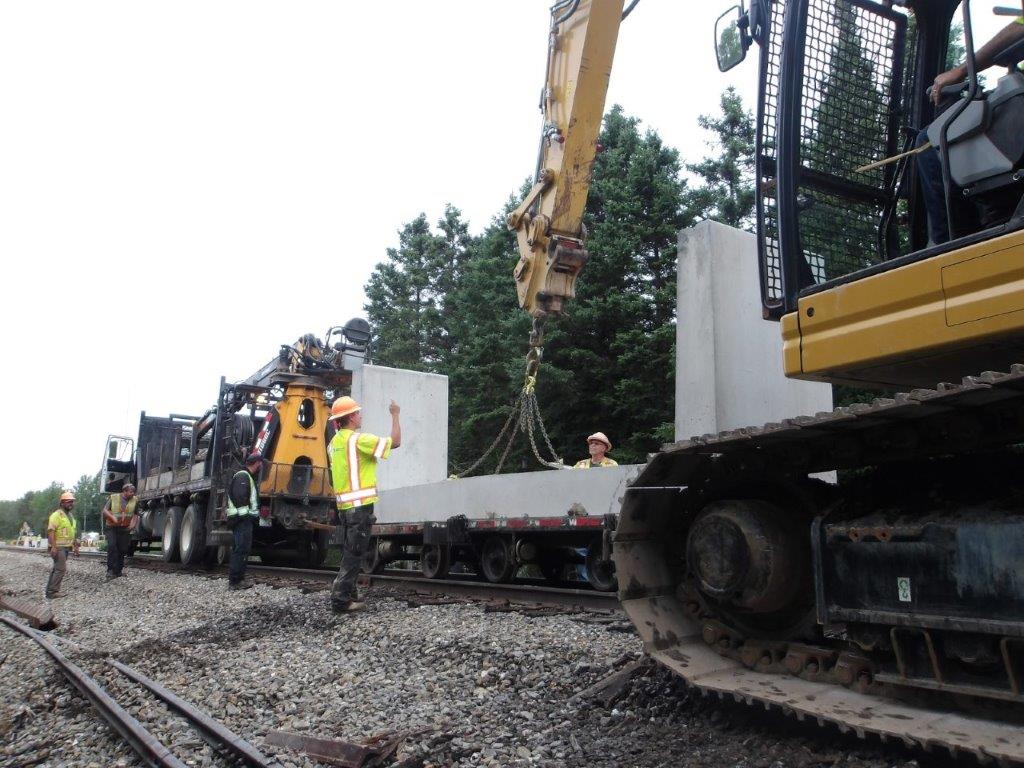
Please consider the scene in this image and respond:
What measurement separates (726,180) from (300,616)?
19.3 metres

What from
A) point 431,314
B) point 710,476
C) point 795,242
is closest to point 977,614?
point 710,476

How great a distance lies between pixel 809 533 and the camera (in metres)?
3.60

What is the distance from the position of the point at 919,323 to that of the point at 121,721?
4.54m

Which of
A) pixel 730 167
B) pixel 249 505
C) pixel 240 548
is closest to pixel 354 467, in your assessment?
pixel 240 548

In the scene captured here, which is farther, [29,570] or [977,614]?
[29,570]

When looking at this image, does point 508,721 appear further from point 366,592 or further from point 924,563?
point 366,592

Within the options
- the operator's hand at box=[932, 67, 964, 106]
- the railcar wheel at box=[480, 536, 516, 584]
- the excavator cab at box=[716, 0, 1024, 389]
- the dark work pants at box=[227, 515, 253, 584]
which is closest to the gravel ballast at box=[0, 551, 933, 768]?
the railcar wheel at box=[480, 536, 516, 584]

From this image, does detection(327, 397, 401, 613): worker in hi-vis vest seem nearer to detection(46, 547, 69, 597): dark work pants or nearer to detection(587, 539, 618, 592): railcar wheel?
detection(587, 539, 618, 592): railcar wheel

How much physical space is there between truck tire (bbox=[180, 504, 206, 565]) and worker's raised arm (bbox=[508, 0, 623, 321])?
1053 centimetres

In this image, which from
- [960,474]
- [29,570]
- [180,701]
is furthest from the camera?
[29,570]

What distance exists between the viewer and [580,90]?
7383 millimetres

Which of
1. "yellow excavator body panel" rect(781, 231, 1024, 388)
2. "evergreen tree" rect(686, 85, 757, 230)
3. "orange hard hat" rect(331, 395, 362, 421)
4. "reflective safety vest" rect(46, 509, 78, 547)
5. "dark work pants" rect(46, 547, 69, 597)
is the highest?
"evergreen tree" rect(686, 85, 757, 230)

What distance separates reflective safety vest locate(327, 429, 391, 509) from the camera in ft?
24.8

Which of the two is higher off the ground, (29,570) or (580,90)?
(580,90)
